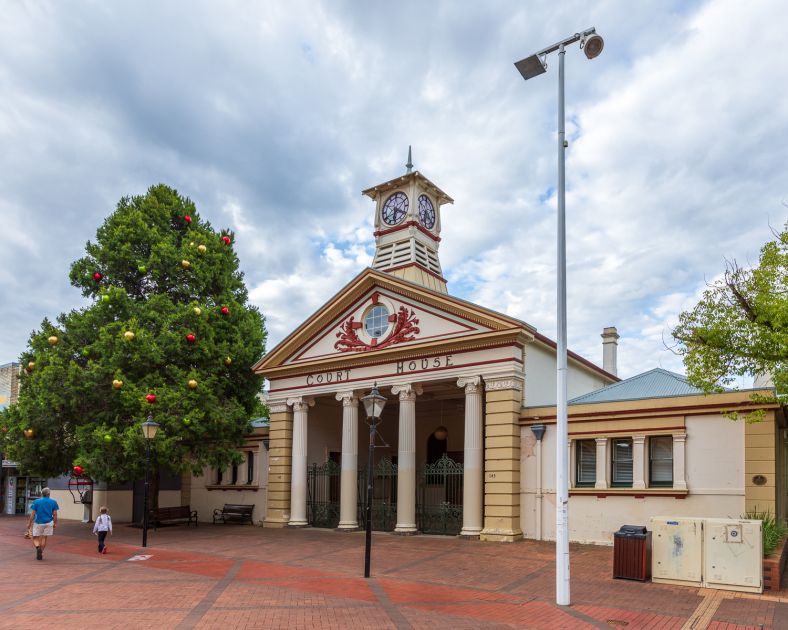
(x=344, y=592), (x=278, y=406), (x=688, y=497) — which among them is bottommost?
(x=344, y=592)

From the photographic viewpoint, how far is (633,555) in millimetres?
13070

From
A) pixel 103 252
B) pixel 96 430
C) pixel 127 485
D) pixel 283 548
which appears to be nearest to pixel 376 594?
pixel 283 548

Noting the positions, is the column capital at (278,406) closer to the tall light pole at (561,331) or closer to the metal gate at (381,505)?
the metal gate at (381,505)

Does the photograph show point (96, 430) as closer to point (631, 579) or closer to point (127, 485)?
point (127, 485)

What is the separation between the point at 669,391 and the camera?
1889 centimetres

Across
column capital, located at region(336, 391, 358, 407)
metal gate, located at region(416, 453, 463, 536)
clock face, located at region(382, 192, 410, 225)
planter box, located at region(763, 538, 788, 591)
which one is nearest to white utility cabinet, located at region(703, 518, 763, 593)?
planter box, located at region(763, 538, 788, 591)

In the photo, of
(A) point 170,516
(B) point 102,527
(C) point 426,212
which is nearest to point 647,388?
(C) point 426,212

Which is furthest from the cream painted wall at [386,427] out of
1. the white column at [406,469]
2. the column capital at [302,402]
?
the white column at [406,469]

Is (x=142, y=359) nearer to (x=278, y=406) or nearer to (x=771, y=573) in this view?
(x=278, y=406)

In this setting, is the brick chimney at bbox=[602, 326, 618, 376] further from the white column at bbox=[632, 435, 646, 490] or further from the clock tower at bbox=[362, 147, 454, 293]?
the white column at bbox=[632, 435, 646, 490]

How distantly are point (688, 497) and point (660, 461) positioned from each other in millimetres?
1212

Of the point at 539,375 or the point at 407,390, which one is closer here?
the point at 539,375

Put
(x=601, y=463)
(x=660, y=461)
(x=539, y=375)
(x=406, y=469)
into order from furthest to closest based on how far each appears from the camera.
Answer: (x=406, y=469) < (x=539, y=375) < (x=601, y=463) < (x=660, y=461)

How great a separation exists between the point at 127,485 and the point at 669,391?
21093 millimetres
